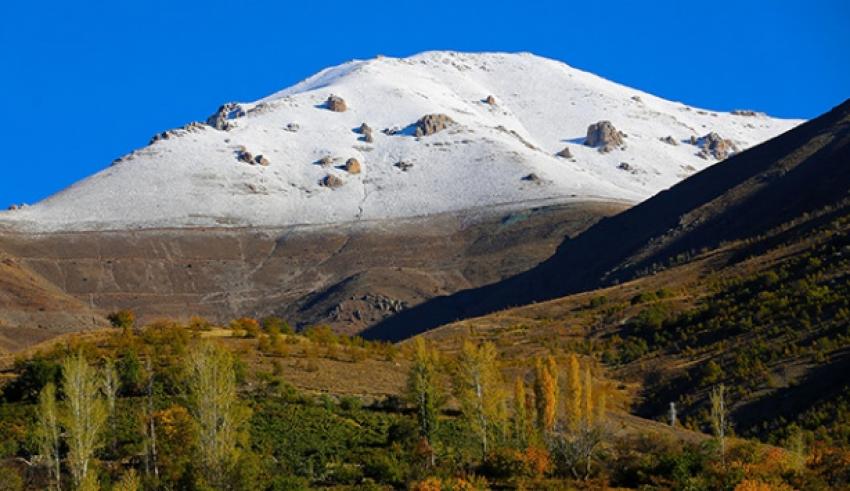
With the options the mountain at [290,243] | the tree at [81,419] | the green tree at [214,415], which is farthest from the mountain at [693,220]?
the tree at [81,419]

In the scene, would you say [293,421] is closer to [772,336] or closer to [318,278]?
[772,336]

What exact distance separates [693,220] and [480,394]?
68.6 metres

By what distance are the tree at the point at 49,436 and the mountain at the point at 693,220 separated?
6033 centimetres

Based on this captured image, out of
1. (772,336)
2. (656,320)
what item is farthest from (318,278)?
(772,336)

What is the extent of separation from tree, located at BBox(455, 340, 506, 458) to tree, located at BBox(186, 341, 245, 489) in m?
7.16

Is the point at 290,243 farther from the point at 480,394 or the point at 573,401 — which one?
the point at 573,401

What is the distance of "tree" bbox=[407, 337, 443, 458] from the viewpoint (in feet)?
136

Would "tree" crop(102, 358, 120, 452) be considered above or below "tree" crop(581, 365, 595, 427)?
above

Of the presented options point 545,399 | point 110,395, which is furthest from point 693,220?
point 110,395

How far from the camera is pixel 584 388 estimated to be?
41.0m

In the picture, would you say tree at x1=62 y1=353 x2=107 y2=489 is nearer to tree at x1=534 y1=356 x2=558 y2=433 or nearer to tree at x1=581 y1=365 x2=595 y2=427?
tree at x1=534 y1=356 x2=558 y2=433

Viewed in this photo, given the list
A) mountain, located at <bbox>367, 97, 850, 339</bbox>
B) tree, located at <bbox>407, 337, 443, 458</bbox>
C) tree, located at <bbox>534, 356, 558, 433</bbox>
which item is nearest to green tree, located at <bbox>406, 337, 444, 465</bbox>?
tree, located at <bbox>407, 337, 443, 458</bbox>

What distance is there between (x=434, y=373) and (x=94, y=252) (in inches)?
4914

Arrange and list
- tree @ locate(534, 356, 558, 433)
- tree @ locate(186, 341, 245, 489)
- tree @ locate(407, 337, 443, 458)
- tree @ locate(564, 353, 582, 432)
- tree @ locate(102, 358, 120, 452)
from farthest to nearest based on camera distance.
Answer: tree @ locate(407, 337, 443, 458)
tree @ locate(534, 356, 558, 433)
tree @ locate(564, 353, 582, 432)
tree @ locate(102, 358, 120, 452)
tree @ locate(186, 341, 245, 489)
